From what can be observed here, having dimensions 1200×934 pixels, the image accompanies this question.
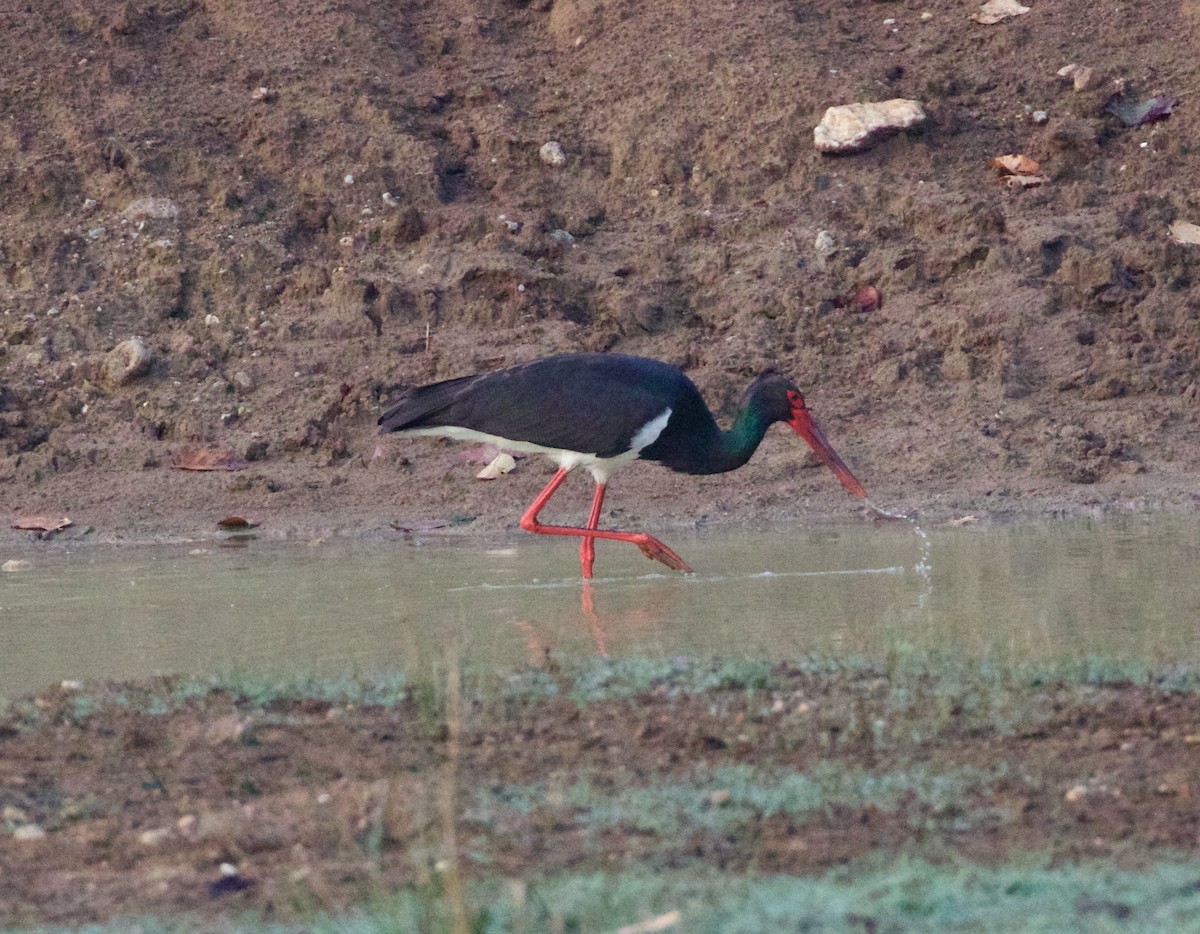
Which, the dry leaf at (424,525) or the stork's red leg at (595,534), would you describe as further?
the dry leaf at (424,525)

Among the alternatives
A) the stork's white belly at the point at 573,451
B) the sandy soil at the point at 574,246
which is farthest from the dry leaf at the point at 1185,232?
the stork's white belly at the point at 573,451

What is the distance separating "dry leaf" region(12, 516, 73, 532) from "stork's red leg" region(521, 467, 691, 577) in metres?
2.25

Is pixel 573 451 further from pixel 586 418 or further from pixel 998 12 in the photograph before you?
pixel 998 12

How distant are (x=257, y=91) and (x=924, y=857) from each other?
9.56 metres

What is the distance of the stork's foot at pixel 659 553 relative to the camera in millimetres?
6867

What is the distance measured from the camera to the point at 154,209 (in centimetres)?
1061

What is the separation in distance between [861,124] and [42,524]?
539cm

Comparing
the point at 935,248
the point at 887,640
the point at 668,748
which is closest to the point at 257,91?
the point at 935,248

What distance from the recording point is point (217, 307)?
33.2 feet

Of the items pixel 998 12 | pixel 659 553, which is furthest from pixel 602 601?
pixel 998 12

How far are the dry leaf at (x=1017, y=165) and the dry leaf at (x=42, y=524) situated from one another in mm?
5802

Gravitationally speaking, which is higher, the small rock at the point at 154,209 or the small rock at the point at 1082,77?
the small rock at the point at 1082,77

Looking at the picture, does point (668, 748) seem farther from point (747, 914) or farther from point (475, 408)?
point (475, 408)

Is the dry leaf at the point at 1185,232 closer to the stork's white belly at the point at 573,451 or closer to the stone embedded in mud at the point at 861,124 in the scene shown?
the stone embedded in mud at the point at 861,124
